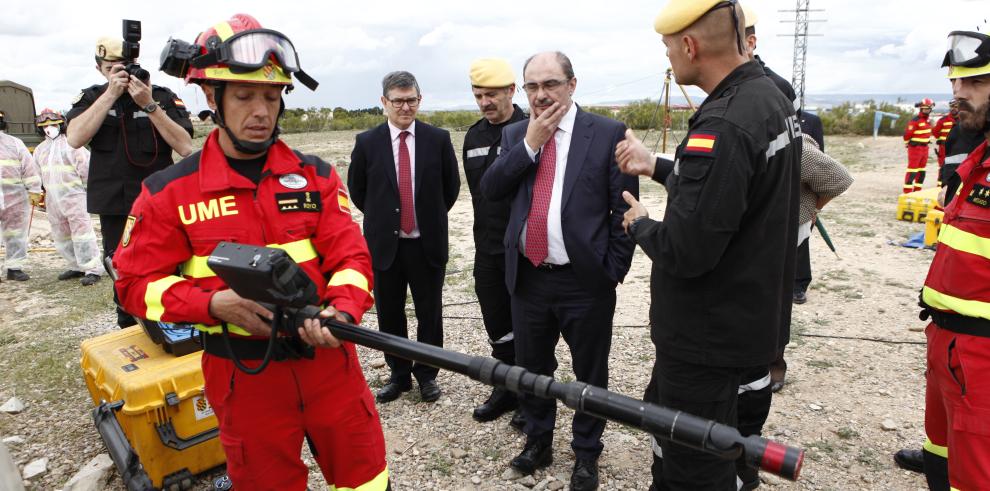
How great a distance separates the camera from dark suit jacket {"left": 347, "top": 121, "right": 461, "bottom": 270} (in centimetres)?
445

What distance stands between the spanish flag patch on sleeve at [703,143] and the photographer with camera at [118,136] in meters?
3.78

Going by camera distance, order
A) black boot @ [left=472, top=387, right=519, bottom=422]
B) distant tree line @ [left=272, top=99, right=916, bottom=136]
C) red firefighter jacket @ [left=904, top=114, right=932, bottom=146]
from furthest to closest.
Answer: distant tree line @ [left=272, top=99, right=916, bottom=136]
red firefighter jacket @ [left=904, top=114, right=932, bottom=146]
black boot @ [left=472, top=387, right=519, bottom=422]

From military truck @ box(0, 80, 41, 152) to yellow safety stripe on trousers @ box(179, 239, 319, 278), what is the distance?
52.3ft

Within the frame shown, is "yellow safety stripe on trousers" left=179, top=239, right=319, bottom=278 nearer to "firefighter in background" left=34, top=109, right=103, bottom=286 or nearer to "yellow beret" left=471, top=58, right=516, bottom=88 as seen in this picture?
"yellow beret" left=471, top=58, right=516, bottom=88

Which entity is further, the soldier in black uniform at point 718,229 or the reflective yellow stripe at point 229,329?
the reflective yellow stripe at point 229,329

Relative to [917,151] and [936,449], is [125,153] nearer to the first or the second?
[936,449]

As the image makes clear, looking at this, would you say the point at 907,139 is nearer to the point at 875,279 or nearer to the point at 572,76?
the point at 875,279

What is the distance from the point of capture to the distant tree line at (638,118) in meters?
28.6

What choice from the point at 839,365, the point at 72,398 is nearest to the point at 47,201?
the point at 72,398

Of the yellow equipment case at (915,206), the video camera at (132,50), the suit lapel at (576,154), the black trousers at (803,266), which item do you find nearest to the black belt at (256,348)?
the suit lapel at (576,154)

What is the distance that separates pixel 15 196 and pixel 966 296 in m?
10.3

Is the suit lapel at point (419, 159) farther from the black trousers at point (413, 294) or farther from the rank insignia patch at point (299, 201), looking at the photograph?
the rank insignia patch at point (299, 201)

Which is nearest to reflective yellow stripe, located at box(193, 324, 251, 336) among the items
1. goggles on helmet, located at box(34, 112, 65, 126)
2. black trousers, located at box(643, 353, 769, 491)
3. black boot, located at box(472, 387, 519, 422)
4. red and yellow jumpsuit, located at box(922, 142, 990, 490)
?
black trousers, located at box(643, 353, 769, 491)

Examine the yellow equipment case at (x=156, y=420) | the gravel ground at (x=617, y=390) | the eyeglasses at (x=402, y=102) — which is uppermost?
the eyeglasses at (x=402, y=102)
